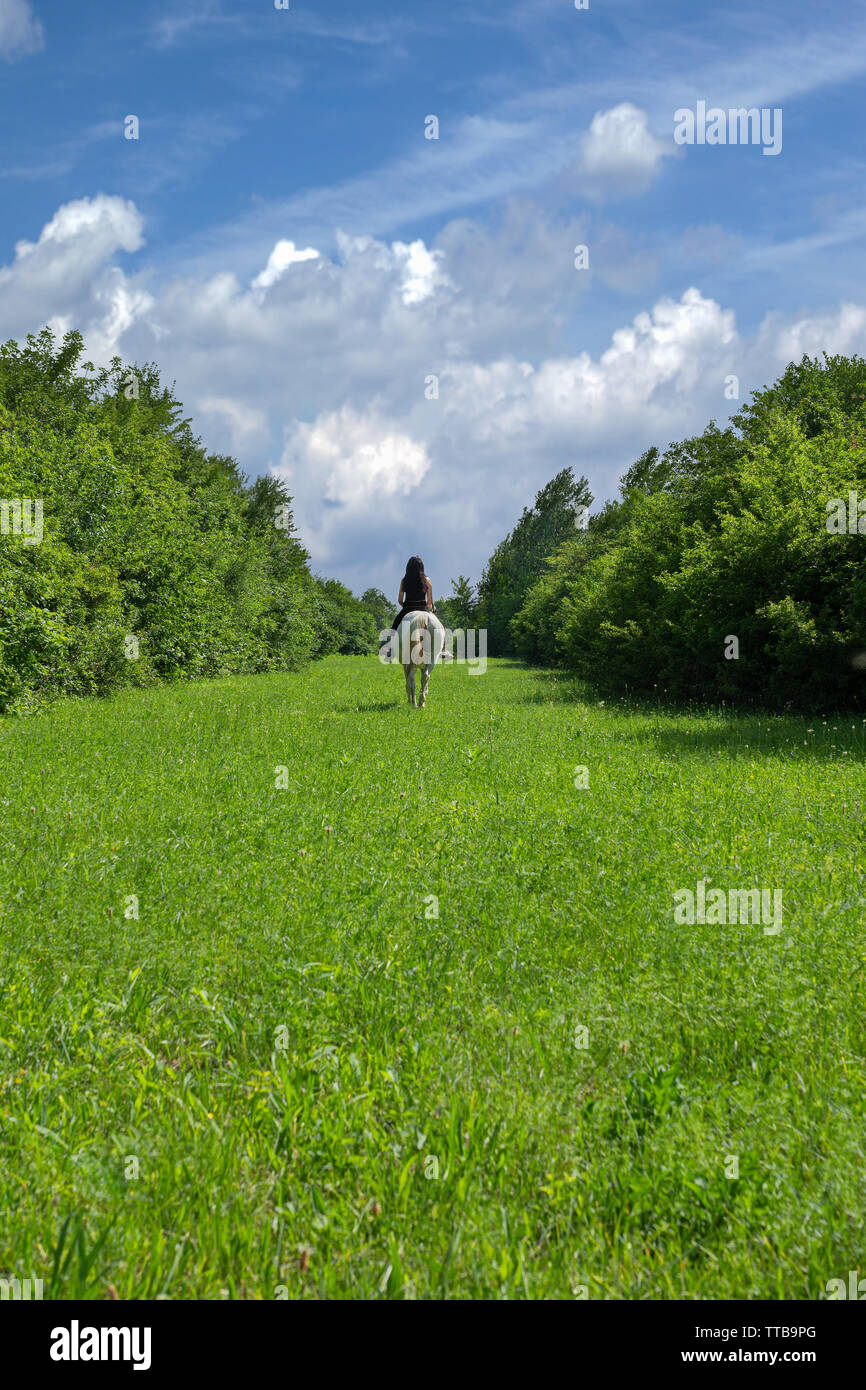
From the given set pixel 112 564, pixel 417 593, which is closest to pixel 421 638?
pixel 417 593

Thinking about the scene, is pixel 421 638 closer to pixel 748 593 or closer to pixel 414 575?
pixel 414 575

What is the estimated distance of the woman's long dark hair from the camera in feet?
54.7

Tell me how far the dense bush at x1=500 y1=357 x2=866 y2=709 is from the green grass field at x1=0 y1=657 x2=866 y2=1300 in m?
7.72

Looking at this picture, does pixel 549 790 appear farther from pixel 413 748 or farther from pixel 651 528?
pixel 651 528

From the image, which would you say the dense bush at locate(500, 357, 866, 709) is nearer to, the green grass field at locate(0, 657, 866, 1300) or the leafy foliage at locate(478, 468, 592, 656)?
the green grass field at locate(0, 657, 866, 1300)

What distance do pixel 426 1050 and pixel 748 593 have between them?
15.0m

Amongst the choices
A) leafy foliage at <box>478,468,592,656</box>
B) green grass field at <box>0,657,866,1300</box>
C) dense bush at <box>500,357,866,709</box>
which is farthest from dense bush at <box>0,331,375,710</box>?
leafy foliage at <box>478,468,592,656</box>

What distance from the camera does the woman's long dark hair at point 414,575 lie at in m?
16.7

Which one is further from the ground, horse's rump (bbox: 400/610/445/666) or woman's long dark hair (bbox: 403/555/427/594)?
woman's long dark hair (bbox: 403/555/427/594)

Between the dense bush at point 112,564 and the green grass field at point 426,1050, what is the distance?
35.9ft

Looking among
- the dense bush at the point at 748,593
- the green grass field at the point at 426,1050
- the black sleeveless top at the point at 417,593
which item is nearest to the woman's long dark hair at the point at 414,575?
the black sleeveless top at the point at 417,593

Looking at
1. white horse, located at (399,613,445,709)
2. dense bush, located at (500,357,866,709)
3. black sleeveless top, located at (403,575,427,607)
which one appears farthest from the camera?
black sleeveless top, located at (403,575,427,607)
